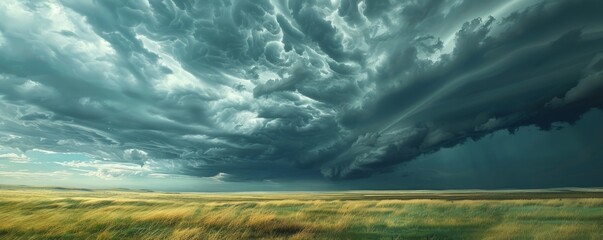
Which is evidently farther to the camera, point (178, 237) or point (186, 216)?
point (186, 216)

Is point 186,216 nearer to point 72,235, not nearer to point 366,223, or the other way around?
point 72,235

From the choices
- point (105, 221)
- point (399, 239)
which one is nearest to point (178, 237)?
point (105, 221)

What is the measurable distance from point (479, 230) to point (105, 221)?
2268cm

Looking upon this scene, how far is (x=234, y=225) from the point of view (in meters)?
20.6

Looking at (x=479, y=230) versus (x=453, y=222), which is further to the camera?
(x=453, y=222)

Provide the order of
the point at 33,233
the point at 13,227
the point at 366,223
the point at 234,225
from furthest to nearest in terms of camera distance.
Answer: the point at 366,223 < the point at 234,225 < the point at 13,227 < the point at 33,233

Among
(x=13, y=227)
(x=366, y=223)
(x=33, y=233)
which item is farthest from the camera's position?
(x=366, y=223)

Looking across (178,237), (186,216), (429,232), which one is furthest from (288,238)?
(186,216)

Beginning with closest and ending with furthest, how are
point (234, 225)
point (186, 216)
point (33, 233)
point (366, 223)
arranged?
point (33, 233) < point (234, 225) < point (366, 223) < point (186, 216)

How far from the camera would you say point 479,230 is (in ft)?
64.8

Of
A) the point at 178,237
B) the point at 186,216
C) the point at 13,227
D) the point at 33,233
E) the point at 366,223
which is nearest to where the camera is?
the point at 178,237

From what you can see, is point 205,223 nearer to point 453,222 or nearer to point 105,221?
point 105,221

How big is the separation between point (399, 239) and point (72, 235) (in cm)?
1640

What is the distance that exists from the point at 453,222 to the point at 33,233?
946 inches
